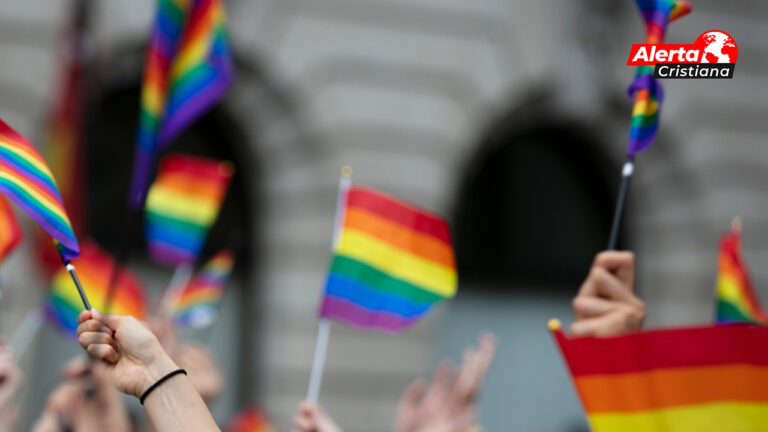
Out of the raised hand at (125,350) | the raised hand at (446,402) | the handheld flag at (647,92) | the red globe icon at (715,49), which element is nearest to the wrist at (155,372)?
the raised hand at (125,350)

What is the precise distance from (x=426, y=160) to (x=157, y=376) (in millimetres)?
6109

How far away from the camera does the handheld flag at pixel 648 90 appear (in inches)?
107

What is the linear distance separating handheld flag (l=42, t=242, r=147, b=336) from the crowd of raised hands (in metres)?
0.43

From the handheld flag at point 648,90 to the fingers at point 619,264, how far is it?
1.00ft

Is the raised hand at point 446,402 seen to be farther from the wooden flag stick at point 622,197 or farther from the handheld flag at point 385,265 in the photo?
the wooden flag stick at point 622,197

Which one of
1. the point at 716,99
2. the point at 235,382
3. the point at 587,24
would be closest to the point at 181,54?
the point at 235,382

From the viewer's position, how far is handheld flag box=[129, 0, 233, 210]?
3666 millimetres

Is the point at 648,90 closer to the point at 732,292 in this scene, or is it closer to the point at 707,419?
the point at 707,419

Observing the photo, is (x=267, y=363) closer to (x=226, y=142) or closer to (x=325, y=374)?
(x=325, y=374)

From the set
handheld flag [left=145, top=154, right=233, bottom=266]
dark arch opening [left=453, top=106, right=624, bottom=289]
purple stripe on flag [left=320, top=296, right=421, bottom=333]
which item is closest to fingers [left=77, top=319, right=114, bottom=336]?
purple stripe on flag [left=320, top=296, right=421, bottom=333]

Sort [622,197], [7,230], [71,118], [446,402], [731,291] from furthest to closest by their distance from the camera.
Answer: [71,118] < [446,402] < [731,291] < [7,230] < [622,197]

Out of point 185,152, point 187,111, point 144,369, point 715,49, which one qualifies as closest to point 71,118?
point 185,152

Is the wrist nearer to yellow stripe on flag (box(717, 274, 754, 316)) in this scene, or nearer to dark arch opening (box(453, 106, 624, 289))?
yellow stripe on flag (box(717, 274, 754, 316))

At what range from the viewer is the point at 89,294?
4422 millimetres
